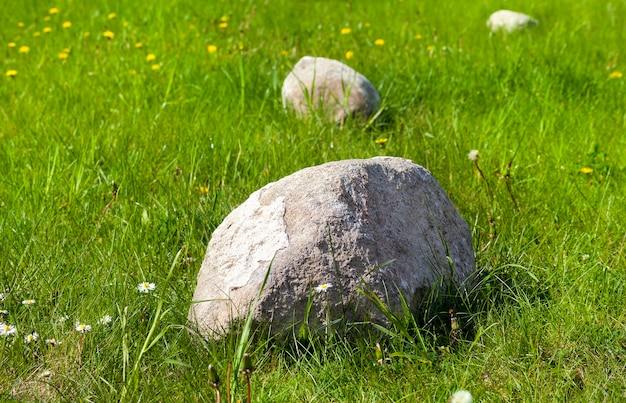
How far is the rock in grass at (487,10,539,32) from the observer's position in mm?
6199

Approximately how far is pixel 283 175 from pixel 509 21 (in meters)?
3.43

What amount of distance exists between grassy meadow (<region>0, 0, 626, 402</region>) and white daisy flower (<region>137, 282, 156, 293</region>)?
36 mm

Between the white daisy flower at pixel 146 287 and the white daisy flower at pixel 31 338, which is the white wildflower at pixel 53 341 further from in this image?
the white daisy flower at pixel 146 287

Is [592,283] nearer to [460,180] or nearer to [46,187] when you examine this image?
[460,180]

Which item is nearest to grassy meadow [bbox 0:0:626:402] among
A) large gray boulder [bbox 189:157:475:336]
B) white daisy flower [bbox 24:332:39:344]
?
white daisy flower [bbox 24:332:39:344]

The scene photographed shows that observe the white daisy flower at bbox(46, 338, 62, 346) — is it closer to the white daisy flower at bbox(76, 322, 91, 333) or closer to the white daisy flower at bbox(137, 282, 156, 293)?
the white daisy flower at bbox(76, 322, 91, 333)

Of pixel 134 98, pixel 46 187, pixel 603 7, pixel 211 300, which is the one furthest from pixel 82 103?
pixel 603 7

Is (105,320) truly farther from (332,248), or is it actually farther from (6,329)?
(332,248)

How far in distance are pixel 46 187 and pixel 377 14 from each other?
405 cm

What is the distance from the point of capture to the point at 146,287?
2637 millimetres

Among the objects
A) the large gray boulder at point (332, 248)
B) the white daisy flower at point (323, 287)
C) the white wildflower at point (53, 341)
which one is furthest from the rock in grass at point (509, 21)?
the white wildflower at point (53, 341)

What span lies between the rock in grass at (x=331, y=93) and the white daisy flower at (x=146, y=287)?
2.10 meters

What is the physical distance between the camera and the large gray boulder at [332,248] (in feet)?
7.92

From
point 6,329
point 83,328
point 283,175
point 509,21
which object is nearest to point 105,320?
point 83,328
